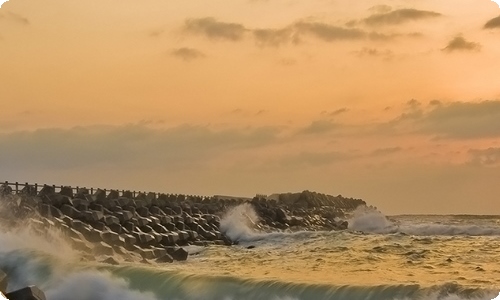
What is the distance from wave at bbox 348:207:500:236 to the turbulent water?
3279 mm

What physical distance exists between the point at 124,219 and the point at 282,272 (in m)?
4.52

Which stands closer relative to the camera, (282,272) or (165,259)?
(282,272)

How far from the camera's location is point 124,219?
11602mm

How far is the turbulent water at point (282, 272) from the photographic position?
5.97 m

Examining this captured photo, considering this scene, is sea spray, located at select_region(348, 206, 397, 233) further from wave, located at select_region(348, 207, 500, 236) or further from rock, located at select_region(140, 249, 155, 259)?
rock, located at select_region(140, 249, 155, 259)

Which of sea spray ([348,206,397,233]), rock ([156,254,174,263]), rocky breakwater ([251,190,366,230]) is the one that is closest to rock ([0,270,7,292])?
rock ([156,254,174,263])

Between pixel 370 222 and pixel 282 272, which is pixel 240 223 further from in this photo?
pixel 282 272

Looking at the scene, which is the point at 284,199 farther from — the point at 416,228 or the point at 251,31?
the point at 251,31

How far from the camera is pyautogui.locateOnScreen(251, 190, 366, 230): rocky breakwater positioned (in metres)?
18.7

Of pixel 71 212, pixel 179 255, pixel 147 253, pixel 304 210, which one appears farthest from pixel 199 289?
pixel 304 210

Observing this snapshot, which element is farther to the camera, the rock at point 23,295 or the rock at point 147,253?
the rock at point 147,253

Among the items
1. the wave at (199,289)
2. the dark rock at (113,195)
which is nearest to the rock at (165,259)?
the wave at (199,289)

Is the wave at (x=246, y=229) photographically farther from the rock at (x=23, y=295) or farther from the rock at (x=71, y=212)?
the rock at (x=23, y=295)

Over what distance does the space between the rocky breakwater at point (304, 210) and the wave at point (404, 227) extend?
37 cm
